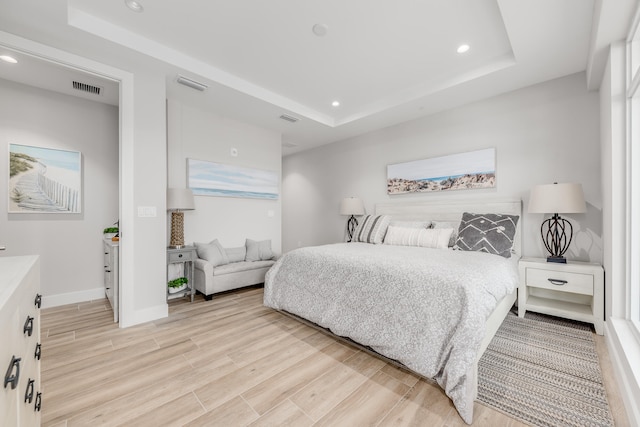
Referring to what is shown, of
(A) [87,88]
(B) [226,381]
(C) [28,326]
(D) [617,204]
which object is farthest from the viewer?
(A) [87,88]

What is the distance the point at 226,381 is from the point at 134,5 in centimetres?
292

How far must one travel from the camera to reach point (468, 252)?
9.25 ft

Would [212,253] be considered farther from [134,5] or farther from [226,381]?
[134,5]

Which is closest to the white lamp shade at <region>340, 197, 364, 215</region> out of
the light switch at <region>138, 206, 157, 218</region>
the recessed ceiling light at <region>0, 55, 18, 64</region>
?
the light switch at <region>138, 206, 157, 218</region>

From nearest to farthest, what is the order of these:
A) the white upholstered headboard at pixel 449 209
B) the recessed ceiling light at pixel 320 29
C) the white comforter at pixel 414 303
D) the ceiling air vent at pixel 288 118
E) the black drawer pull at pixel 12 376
A: 1. the black drawer pull at pixel 12 376
2. the white comforter at pixel 414 303
3. the recessed ceiling light at pixel 320 29
4. the white upholstered headboard at pixel 449 209
5. the ceiling air vent at pixel 288 118

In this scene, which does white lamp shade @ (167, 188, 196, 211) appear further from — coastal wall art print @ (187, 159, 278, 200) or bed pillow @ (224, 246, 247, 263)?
bed pillow @ (224, 246, 247, 263)

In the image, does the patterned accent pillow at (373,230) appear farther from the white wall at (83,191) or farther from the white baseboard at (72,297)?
the white baseboard at (72,297)

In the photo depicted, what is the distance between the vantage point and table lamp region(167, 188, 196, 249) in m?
3.41

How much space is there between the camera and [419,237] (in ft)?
11.0

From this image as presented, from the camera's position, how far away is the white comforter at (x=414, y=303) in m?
1.60

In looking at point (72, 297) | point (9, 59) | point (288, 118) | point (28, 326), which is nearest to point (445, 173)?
point (288, 118)

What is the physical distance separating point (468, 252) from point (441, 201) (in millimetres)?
1237

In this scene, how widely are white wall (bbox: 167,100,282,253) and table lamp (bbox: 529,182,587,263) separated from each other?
367cm

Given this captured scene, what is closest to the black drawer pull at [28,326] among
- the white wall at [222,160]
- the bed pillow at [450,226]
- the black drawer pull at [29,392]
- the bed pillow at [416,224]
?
the black drawer pull at [29,392]
